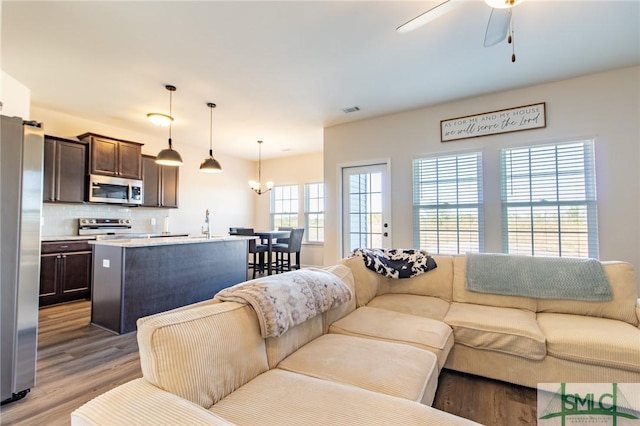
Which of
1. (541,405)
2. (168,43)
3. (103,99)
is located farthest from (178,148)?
(541,405)

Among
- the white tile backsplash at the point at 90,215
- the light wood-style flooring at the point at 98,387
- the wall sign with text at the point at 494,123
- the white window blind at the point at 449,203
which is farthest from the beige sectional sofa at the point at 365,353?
the white tile backsplash at the point at 90,215

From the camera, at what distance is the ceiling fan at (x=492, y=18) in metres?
1.74

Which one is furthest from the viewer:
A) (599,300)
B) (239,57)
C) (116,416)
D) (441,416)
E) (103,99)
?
(103,99)

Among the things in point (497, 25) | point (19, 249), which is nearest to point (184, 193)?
point (19, 249)

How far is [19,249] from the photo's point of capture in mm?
1810

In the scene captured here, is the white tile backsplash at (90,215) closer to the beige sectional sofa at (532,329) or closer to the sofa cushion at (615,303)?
the beige sectional sofa at (532,329)

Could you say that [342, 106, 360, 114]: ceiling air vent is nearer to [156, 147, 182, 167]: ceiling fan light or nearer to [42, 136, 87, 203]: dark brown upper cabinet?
[156, 147, 182, 167]: ceiling fan light

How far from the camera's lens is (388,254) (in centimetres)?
302

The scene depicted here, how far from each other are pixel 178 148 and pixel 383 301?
5292 mm

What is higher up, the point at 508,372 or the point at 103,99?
the point at 103,99

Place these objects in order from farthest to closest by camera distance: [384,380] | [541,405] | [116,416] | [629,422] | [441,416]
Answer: [541,405] < [629,422] < [384,380] < [441,416] < [116,416]

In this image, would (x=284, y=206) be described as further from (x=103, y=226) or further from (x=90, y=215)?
(x=90, y=215)

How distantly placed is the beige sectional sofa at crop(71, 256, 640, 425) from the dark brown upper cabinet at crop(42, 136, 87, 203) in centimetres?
406

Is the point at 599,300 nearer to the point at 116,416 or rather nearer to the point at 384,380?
the point at 384,380
